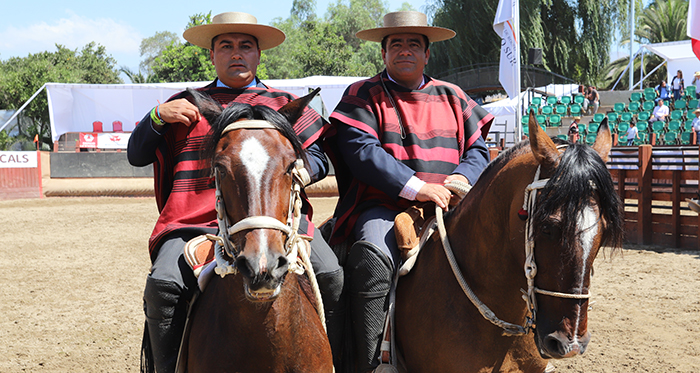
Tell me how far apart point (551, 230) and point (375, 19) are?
5444 centimetres

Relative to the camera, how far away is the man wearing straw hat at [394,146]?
2.81 metres

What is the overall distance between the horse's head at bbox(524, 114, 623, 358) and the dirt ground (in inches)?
108

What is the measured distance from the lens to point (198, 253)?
2.52m

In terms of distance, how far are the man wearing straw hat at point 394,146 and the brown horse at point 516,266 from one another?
0.22 meters

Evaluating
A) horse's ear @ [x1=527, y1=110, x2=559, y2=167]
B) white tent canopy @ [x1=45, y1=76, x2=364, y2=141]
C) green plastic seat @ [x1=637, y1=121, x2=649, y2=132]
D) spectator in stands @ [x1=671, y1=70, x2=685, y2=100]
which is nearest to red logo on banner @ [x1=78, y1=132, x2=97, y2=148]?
white tent canopy @ [x1=45, y1=76, x2=364, y2=141]

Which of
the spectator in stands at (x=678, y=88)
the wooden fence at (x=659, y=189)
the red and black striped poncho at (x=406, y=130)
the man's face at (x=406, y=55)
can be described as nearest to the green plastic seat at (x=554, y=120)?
the spectator in stands at (x=678, y=88)

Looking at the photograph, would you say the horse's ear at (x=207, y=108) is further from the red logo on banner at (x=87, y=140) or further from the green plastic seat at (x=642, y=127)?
the green plastic seat at (x=642, y=127)

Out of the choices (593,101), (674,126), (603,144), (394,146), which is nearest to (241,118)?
(394,146)

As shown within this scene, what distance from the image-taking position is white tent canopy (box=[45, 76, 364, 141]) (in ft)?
62.0

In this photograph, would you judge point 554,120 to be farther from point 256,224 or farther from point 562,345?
point 256,224

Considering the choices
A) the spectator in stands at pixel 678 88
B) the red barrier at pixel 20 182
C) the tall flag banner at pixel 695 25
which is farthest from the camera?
the spectator in stands at pixel 678 88

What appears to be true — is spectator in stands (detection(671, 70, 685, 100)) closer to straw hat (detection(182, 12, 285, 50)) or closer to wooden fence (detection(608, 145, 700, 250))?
wooden fence (detection(608, 145, 700, 250))

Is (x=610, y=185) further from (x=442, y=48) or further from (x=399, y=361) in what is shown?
(x=442, y=48)

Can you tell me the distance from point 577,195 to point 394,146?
135 cm
